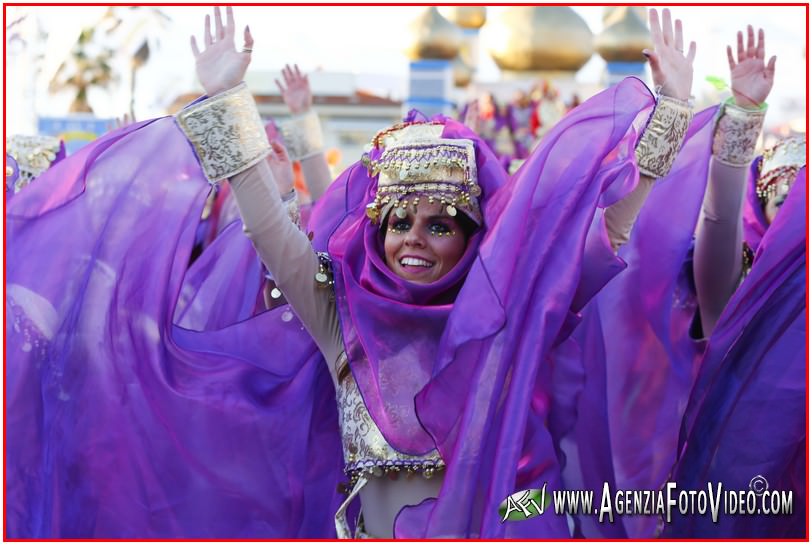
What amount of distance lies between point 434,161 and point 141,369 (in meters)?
1.02

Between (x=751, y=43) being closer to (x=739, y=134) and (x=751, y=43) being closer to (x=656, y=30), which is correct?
(x=739, y=134)

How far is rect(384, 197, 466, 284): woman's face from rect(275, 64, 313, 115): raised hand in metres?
2.10

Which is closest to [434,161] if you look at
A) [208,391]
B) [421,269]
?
[421,269]

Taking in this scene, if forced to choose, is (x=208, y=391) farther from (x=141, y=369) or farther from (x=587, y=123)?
(x=587, y=123)

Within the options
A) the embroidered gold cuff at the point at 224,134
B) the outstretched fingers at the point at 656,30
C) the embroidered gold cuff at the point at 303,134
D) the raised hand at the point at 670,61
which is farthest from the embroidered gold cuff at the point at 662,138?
the embroidered gold cuff at the point at 303,134

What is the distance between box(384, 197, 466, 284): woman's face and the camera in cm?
360

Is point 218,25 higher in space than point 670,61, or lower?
higher

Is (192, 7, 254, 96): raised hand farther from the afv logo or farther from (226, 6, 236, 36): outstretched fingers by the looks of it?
the afv logo

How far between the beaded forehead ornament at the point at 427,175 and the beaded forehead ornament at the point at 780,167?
144cm

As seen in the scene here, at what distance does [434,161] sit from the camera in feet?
11.9

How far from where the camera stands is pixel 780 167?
4.66 meters

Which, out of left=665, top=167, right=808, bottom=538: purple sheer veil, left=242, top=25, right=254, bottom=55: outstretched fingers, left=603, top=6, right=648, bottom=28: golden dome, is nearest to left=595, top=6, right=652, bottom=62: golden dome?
left=603, top=6, right=648, bottom=28: golden dome

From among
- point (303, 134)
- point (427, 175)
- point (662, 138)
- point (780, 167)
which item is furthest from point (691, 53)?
point (303, 134)

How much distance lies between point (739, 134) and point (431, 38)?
564 inches
